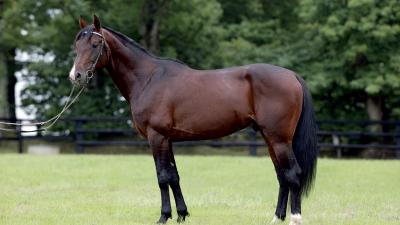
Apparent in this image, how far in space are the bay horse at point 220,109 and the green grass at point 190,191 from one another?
27.2 inches

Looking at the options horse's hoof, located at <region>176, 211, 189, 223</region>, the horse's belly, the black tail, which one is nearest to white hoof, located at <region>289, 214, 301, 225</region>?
the black tail

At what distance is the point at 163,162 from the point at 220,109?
897 mm

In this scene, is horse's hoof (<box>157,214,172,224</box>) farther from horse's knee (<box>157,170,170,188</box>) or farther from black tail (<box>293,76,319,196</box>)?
black tail (<box>293,76,319,196</box>)

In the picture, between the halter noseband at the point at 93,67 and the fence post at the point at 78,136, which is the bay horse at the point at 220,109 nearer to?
the halter noseband at the point at 93,67

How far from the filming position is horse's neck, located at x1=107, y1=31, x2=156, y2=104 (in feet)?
26.1

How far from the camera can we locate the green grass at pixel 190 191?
8281 millimetres

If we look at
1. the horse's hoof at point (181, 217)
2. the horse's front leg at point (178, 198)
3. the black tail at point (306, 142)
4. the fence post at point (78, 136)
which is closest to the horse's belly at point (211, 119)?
the horse's front leg at point (178, 198)

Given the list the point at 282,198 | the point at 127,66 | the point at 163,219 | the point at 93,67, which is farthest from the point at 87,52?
the point at 282,198

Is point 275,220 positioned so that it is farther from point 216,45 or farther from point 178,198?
point 216,45

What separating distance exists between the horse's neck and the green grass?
1.62m

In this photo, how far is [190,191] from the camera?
1145 cm

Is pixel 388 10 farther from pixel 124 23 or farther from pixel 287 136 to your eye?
pixel 287 136

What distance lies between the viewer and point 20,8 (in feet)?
74.9

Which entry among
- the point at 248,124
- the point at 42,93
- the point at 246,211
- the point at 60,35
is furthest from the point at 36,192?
the point at 42,93
